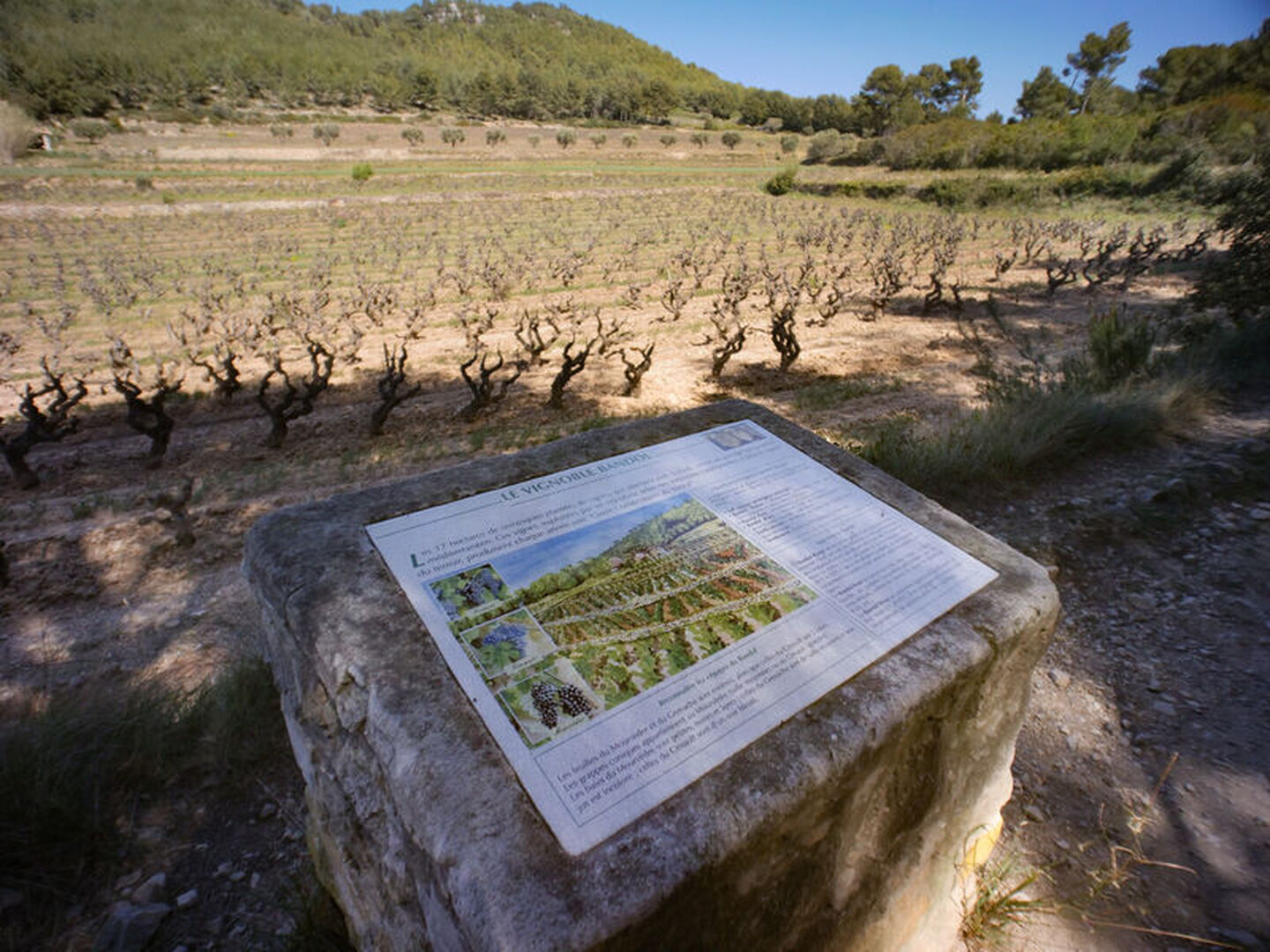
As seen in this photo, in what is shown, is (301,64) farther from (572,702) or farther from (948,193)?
(572,702)

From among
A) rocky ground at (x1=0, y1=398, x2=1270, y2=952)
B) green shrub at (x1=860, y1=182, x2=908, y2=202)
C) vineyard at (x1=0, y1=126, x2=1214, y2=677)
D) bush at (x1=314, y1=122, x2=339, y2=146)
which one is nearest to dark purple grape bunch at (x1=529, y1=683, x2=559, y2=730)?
rocky ground at (x1=0, y1=398, x2=1270, y2=952)

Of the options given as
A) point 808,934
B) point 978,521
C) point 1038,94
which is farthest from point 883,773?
point 1038,94

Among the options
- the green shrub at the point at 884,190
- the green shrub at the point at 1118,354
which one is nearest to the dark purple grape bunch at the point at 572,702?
the green shrub at the point at 1118,354

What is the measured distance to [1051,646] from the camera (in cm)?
369

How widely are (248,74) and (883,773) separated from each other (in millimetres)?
107296

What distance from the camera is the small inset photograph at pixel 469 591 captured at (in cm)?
176

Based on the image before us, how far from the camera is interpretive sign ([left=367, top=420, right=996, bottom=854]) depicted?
143cm

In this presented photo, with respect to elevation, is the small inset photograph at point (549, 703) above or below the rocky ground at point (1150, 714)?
above

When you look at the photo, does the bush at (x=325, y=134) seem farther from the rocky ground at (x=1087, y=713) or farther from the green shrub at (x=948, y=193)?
the rocky ground at (x=1087, y=713)

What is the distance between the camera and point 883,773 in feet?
5.58

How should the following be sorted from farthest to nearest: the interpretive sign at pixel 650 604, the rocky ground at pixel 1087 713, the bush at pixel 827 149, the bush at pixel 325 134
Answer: the bush at pixel 827 149 → the bush at pixel 325 134 → the rocky ground at pixel 1087 713 → the interpretive sign at pixel 650 604

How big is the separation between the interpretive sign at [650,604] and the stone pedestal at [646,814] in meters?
0.06

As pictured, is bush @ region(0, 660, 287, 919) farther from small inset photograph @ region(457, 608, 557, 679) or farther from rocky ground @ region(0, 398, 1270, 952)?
A: small inset photograph @ region(457, 608, 557, 679)

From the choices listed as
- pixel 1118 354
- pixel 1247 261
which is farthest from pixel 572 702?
pixel 1247 261
